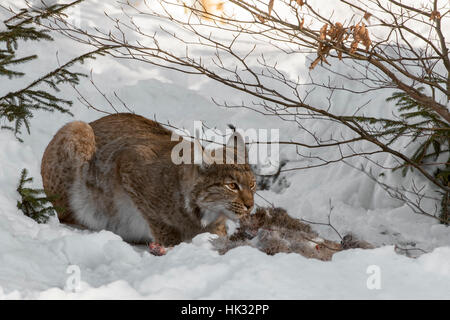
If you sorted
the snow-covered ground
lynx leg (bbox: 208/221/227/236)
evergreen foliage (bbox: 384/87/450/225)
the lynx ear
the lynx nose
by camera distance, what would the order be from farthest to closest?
evergreen foliage (bbox: 384/87/450/225) < lynx leg (bbox: 208/221/227/236) < the lynx ear < the lynx nose < the snow-covered ground

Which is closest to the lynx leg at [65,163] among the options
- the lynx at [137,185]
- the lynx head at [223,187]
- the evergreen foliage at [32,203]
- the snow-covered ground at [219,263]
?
the lynx at [137,185]

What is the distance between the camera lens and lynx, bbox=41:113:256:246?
4914 mm

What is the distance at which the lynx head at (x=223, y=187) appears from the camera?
484cm

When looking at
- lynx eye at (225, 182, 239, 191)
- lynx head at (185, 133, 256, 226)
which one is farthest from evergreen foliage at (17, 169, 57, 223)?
lynx eye at (225, 182, 239, 191)

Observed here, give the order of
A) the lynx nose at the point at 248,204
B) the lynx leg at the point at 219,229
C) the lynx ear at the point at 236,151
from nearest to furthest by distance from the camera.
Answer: the lynx nose at the point at 248,204 → the lynx ear at the point at 236,151 → the lynx leg at the point at 219,229

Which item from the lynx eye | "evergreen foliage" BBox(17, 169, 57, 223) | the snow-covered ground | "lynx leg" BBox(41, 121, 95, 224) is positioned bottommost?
the snow-covered ground

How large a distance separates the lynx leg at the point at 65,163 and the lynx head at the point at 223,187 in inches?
55.2

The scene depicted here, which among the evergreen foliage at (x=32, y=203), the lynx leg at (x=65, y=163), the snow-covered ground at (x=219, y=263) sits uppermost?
the lynx leg at (x=65, y=163)

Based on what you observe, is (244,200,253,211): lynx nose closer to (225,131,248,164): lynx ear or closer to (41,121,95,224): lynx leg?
(225,131,248,164): lynx ear

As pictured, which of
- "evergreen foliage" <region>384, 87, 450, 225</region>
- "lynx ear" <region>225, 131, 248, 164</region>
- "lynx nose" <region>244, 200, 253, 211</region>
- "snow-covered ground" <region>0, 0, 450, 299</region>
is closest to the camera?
"snow-covered ground" <region>0, 0, 450, 299</region>

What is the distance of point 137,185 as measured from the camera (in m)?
5.17

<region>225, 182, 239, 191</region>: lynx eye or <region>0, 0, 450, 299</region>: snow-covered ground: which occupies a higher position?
<region>225, 182, 239, 191</region>: lynx eye

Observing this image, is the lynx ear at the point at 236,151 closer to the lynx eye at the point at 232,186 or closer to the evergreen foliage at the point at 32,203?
the lynx eye at the point at 232,186
